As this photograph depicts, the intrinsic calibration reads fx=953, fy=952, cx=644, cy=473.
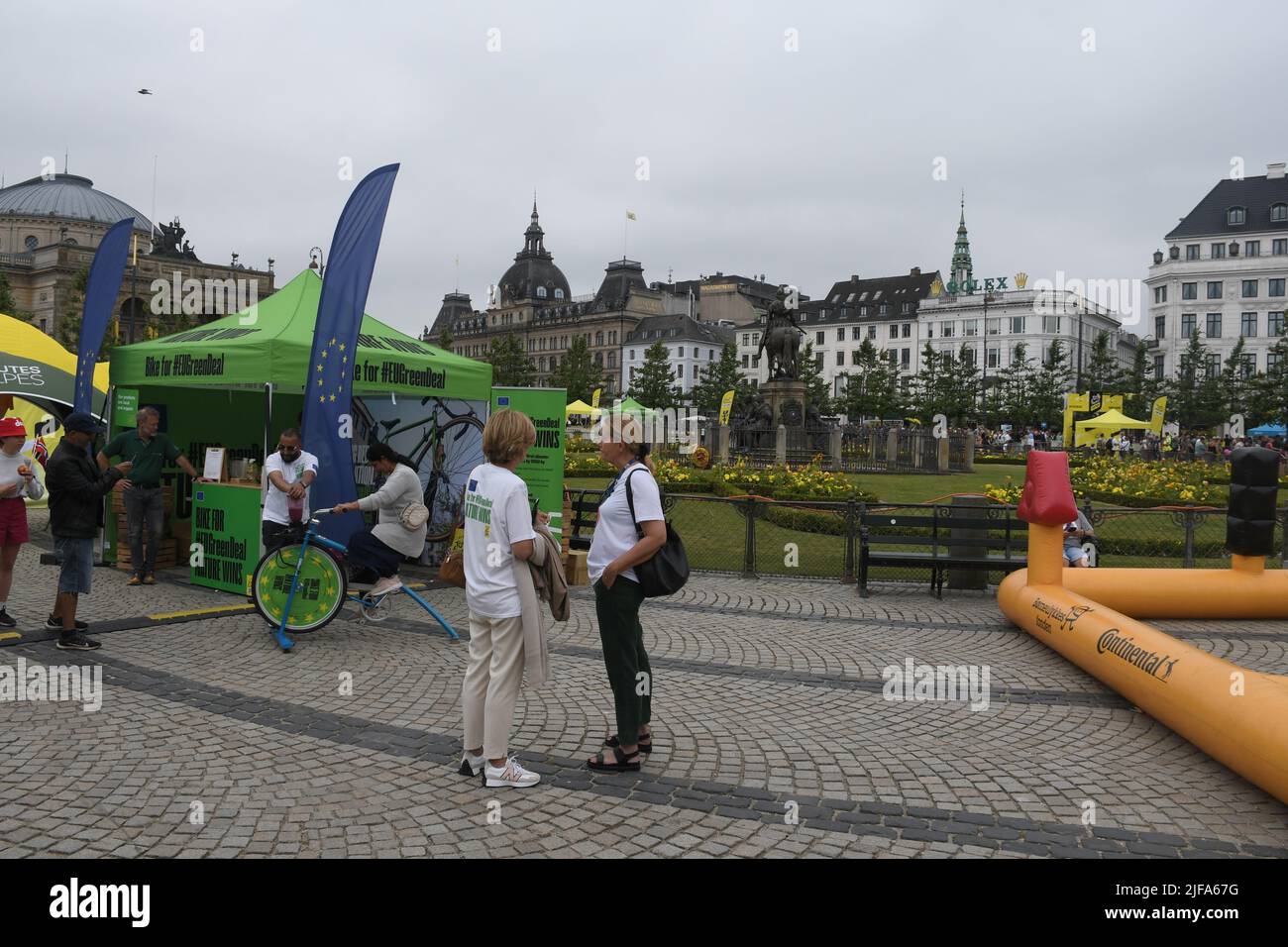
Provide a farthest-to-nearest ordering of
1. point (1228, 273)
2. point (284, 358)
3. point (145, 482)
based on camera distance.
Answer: point (1228, 273), point (145, 482), point (284, 358)

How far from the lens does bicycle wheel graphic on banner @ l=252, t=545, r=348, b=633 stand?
27.7 feet

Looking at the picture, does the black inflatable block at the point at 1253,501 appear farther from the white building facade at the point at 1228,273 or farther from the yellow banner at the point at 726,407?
the white building facade at the point at 1228,273

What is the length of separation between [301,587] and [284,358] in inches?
131

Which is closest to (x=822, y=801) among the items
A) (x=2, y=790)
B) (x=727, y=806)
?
(x=727, y=806)

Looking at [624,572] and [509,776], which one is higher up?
[624,572]

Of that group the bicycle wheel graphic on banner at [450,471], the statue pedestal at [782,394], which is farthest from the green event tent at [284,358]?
the statue pedestal at [782,394]

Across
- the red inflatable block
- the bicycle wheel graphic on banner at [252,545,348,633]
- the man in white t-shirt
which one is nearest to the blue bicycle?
the bicycle wheel graphic on banner at [252,545,348,633]

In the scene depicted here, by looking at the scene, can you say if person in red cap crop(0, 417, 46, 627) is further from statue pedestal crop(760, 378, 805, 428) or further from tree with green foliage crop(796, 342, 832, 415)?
tree with green foliage crop(796, 342, 832, 415)

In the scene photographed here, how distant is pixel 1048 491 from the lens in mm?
9398

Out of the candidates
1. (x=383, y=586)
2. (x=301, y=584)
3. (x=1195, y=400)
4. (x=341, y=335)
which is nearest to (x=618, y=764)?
(x=301, y=584)

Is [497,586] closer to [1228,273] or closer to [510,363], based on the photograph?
[510,363]

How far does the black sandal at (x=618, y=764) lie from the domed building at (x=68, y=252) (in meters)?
85.0

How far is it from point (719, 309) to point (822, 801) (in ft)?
422
